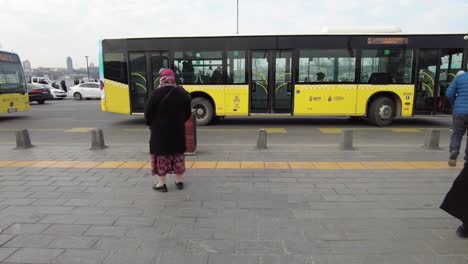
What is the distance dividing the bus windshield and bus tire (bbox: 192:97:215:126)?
769 cm

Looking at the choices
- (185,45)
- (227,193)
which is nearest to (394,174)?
(227,193)

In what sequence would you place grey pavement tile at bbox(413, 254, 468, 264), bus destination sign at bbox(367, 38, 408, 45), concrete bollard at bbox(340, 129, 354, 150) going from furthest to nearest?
Answer: bus destination sign at bbox(367, 38, 408, 45) → concrete bollard at bbox(340, 129, 354, 150) → grey pavement tile at bbox(413, 254, 468, 264)

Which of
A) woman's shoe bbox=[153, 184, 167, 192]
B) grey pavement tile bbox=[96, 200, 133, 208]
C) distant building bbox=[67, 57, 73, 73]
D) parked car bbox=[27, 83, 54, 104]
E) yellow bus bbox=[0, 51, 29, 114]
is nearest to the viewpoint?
grey pavement tile bbox=[96, 200, 133, 208]

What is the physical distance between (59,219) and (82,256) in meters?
1.00

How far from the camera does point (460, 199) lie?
323 centimetres

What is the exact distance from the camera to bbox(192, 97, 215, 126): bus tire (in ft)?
37.8

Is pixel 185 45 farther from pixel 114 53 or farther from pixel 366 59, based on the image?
pixel 366 59

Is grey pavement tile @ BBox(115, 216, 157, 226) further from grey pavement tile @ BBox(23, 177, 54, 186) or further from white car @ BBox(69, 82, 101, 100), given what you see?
white car @ BBox(69, 82, 101, 100)

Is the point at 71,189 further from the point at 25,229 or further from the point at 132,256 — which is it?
the point at 132,256

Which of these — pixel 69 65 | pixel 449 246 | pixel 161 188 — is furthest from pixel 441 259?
pixel 69 65

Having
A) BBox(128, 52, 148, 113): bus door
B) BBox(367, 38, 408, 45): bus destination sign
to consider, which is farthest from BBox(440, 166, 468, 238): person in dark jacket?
BBox(128, 52, 148, 113): bus door

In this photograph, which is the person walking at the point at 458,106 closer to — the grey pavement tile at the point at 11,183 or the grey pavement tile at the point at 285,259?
the grey pavement tile at the point at 285,259

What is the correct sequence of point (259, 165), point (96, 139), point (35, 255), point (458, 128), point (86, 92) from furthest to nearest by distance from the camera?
point (86, 92) → point (96, 139) → point (259, 165) → point (458, 128) → point (35, 255)

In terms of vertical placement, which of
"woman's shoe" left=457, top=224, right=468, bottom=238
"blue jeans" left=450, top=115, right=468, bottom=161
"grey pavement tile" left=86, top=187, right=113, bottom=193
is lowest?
"grey pavement tile" left=86, top=187, right=113, bottom=193
